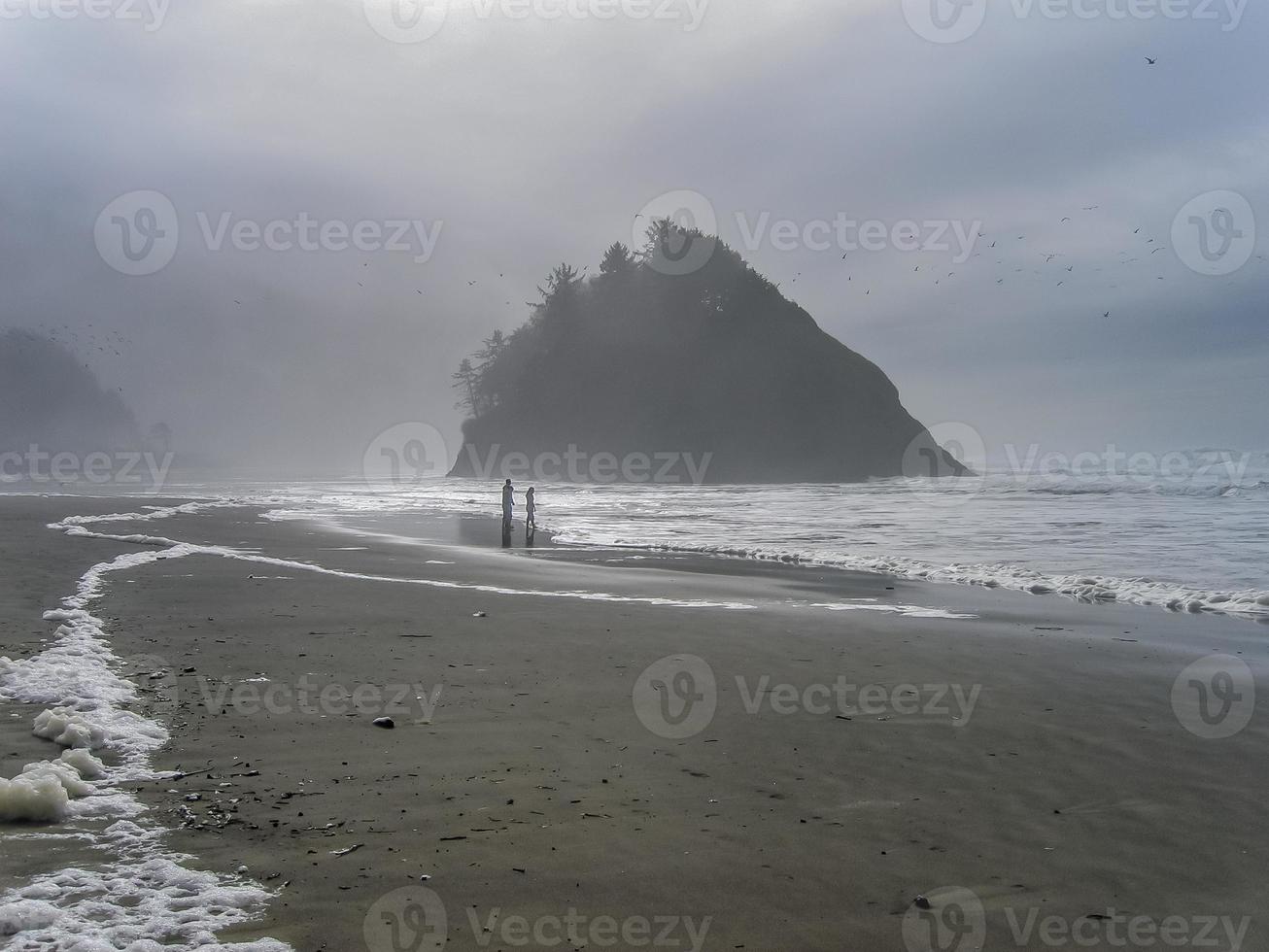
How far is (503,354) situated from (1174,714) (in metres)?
119

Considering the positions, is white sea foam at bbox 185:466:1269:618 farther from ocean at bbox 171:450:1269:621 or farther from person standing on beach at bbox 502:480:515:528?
person standing on beach at bbox 502:480:515:528

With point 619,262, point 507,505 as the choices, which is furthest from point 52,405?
point 507,505

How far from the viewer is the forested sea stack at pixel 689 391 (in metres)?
101

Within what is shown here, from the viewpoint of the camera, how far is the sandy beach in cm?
342

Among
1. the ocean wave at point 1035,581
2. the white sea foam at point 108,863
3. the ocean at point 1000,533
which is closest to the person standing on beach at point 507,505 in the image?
the ocean at point 1000,533

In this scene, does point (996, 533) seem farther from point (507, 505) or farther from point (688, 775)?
point (688, 775)

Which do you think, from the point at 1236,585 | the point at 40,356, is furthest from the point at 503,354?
the point at 1236,585

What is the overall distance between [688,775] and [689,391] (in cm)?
10008

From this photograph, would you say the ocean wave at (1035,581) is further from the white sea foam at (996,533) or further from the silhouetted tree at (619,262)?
the silhouetted tree at (619,262)

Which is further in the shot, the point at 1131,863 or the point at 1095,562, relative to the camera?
the point at 1095,562

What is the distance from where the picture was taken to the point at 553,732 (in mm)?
5801

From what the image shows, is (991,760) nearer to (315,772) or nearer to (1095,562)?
(315,772)

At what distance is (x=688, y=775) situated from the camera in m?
5.02

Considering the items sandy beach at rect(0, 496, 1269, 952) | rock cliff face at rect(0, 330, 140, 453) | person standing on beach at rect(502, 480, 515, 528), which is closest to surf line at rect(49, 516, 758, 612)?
sandy beach at rect(0, 496, 1269, 952)
